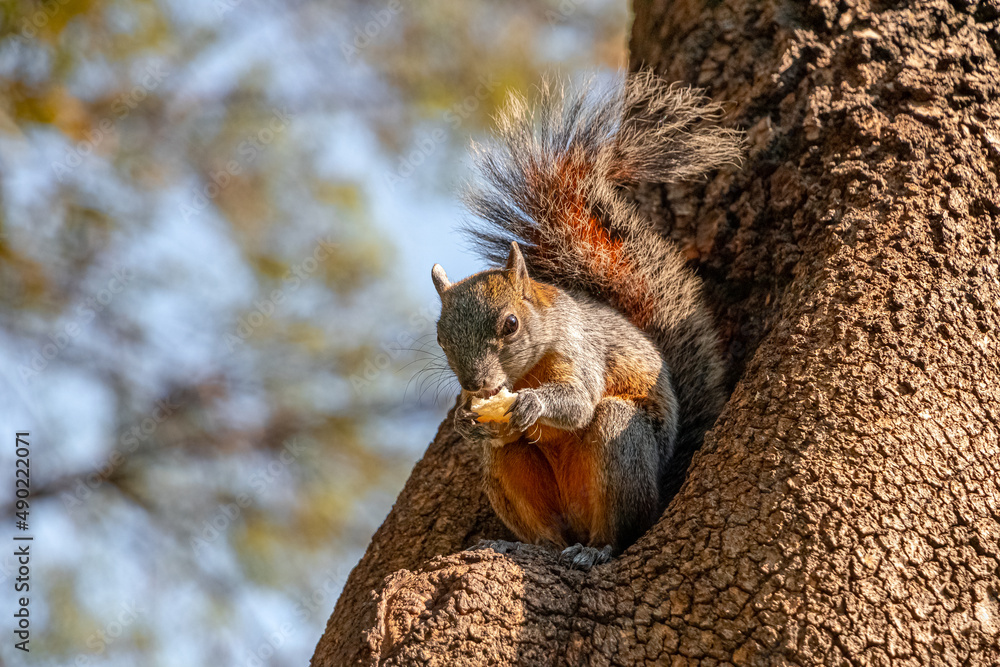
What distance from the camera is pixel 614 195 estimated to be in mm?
2734

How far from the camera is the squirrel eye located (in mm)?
2412

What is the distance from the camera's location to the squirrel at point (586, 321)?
7.62 ft

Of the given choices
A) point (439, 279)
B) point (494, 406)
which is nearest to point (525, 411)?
point (494, 406)

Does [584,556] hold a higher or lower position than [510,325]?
lower

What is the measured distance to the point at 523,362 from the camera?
246cm

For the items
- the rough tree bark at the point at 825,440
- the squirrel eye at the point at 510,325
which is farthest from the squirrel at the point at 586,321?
the rough tree bark at the point at 825,440

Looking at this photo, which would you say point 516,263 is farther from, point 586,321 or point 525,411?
point 525,411

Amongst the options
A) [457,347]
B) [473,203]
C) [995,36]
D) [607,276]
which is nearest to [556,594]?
[457,347]

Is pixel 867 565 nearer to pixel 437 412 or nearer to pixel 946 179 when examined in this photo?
pixel 946 179

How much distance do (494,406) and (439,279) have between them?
0.64 metres

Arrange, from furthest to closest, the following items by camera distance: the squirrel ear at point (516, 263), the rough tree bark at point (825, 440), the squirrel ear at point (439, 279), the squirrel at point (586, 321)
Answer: the squirrel ear at point (439, 279)
the squirrel ear at point (516, 263)
the squirrel at point (586, 321)
the rough tree bark at point (825, 440)

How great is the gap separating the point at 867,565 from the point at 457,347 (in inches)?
44.7

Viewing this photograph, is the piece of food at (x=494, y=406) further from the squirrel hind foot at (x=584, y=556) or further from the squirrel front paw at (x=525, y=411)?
the squirrel hind foot at (x=584, y=556)

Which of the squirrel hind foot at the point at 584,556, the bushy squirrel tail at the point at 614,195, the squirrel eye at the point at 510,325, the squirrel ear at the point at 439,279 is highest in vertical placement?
the bushy squirrel tail at the point at 614,195
